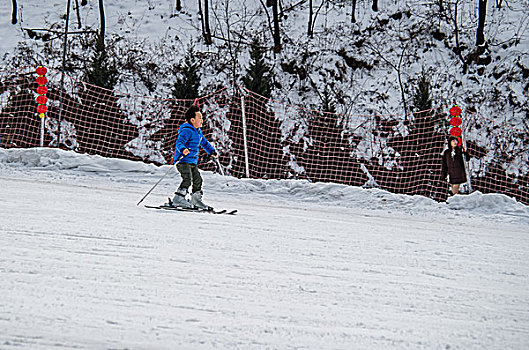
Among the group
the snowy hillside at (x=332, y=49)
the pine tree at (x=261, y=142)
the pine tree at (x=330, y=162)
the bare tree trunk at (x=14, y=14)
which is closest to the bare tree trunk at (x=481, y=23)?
the snowy hillside at (x=332, y=49)

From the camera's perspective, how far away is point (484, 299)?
254cm

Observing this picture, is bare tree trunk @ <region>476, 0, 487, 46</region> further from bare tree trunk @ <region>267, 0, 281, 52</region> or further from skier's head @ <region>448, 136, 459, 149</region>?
skier's head @ <region>448, 136, 459, 149</region>

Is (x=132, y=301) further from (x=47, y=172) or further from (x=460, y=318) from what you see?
(x=47, y=172)

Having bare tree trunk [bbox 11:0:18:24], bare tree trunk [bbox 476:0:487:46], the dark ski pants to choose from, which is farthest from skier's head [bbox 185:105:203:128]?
bare tree trunk [bbox 11:0:18:24]

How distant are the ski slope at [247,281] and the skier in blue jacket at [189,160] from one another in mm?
737

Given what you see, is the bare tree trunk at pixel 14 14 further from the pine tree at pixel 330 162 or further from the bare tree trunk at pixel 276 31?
the pine tree at pixel 330 162

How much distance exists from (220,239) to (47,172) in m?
6.13

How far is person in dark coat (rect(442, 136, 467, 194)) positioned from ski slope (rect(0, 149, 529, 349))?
3.92 metres

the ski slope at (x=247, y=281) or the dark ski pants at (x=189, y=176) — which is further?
the dark ski pants at (x=189, y=176)

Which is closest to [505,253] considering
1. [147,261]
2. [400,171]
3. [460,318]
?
[460,318]

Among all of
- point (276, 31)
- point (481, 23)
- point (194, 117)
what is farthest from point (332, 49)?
point (194, 117)

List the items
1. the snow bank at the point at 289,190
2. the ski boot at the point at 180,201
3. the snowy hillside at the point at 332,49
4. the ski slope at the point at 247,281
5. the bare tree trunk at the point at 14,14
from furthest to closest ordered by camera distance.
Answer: the bare tree trunk at the point at 14,14, the snowy hillside at the point at 332,49, the snow bank at the point at 289,190, the ski boot at the point at 180,201, the ski slope at the point at 247,281

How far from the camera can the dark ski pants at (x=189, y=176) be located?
6.02m

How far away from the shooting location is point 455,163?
373 inches
